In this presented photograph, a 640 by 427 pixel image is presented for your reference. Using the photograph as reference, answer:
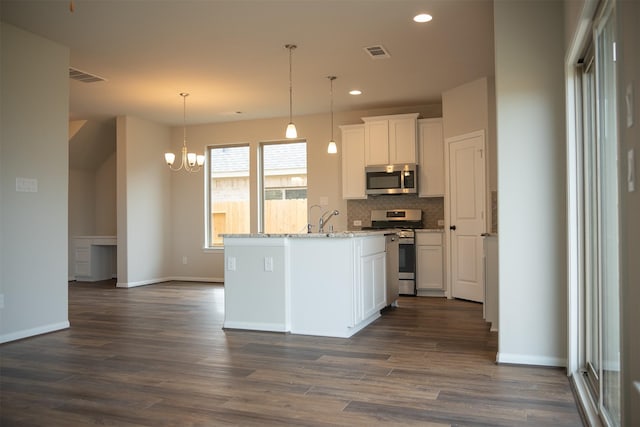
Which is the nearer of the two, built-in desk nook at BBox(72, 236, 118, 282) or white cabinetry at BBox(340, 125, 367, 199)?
white cabinetry at BBox(340, 125, 367, 199)

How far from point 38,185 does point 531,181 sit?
428 cm

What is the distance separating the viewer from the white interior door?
6527 mm

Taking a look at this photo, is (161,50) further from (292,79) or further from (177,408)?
(177,408)

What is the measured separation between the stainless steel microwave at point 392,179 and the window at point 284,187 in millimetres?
1422

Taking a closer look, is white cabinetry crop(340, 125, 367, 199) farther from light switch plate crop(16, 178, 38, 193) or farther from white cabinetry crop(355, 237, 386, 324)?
light switch plate crop(16, 178, 38, 193)

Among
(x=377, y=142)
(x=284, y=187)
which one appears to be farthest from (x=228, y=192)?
(x=377, y=142)

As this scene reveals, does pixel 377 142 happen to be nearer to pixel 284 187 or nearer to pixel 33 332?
pixel 284 187

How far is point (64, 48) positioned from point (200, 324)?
3.06m

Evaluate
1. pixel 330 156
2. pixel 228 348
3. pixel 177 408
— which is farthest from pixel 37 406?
pixel 330 156

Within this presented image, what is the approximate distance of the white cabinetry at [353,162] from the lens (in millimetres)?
7832

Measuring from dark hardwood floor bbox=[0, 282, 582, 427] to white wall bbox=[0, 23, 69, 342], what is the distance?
1.22ft

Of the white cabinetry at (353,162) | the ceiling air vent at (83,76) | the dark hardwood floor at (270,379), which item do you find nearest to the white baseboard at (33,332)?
the dark hardwood floor at (270,379)

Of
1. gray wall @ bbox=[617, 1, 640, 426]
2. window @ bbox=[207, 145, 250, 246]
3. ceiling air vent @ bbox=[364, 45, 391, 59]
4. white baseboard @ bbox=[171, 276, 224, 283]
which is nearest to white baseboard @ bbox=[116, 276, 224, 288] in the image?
white baseboard @ bbox=[171, 276, 224, 283]

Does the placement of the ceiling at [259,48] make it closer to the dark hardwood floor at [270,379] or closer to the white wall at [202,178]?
the white wall at [202,178]
